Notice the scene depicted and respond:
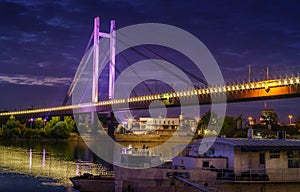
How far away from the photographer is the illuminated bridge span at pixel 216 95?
5769 centimetres

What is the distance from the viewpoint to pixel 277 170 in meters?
26.3

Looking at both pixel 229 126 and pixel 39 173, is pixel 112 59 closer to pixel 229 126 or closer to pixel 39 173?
pixel 229 126

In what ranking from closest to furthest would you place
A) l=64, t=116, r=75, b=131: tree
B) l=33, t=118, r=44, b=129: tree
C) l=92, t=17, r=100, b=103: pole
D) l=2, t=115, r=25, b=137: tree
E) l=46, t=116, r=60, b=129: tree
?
l=92, t=17, r=100, b=103: pole → l=64, t=116, r=75, b=131: tree → l=46, t=116, r=60, b=129: tree → l=2, t=115, r=25, b=137: tree → l=33, t=118, r=44, b=129: tree

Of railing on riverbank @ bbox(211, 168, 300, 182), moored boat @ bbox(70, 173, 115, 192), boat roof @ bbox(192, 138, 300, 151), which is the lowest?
moored boat @ bbox(70, 173, 115, 192)

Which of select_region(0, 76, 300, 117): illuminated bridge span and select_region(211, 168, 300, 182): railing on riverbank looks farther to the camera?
select_region(0, 76, 300, 117): illuminated bridge span

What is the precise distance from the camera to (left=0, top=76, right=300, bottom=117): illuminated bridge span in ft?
189

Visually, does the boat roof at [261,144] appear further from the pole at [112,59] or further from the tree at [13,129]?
the tree at [13,129]

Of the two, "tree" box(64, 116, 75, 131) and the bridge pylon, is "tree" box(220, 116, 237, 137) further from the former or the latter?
"tree" box(64, 116, 75, 131)

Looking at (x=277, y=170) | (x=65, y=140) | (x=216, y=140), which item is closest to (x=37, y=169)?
(x=216, y=140)

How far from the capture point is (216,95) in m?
72.6

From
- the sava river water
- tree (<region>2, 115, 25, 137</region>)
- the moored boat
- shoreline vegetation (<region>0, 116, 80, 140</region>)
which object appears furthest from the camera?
tree (<region>2, 115, 25, 137</region>)

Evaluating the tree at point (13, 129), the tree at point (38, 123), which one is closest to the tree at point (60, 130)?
the tree at point (38, 123)

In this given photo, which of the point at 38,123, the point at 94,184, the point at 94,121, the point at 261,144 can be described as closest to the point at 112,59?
the point at 94,121

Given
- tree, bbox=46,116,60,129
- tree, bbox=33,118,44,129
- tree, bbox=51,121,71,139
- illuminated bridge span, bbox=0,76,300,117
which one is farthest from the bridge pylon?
tree, bbox=33,118,44,129
